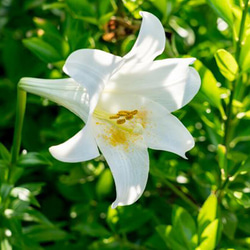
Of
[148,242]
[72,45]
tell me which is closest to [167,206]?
[148,242]

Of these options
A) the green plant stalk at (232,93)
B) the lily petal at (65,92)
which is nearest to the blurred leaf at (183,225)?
the green plant stalk at (232,93)

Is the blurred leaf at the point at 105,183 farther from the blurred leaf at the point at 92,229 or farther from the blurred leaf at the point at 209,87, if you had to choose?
the blurred leaf at the point at 209,87

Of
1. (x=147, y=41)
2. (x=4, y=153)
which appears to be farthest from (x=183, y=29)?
(x=4, y=153)

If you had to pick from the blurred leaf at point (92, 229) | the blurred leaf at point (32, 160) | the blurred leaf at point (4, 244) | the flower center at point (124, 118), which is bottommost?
the blurred leaf at point (92, 229)

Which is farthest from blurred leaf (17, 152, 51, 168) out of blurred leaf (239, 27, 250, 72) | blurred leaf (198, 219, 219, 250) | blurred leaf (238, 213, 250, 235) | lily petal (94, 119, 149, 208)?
blurred leaf (238, 213, 250, 235)

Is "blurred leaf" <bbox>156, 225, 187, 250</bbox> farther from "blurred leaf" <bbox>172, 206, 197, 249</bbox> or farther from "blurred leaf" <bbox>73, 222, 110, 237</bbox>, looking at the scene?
"blurred leaf" <bbox>73, 222, 110, 237</bbox>

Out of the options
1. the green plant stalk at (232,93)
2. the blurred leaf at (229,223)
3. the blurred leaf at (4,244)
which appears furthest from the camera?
the blurred leaf at (229,223)

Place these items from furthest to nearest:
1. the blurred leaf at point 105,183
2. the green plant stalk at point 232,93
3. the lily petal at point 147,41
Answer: the blurred leaf at point 105,183, the green plant stalk at point 232,93, the lily petal at point 147,41
